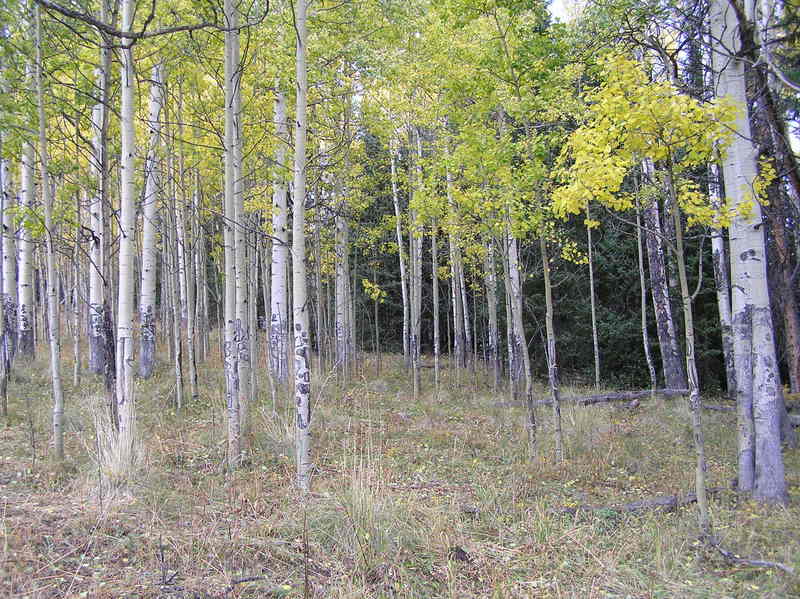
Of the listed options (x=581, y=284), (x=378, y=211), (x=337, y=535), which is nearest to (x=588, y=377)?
(x=581, y=284)

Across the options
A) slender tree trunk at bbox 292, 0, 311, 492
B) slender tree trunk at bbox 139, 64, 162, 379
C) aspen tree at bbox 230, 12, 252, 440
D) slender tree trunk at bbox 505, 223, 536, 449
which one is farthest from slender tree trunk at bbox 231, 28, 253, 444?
slender tree trunk at bbox 505, 223, 536, 449

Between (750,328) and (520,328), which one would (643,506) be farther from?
(520,328)

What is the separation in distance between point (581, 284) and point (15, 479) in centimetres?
1551

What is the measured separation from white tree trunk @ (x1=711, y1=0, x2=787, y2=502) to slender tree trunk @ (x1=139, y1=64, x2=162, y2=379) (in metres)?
7.18

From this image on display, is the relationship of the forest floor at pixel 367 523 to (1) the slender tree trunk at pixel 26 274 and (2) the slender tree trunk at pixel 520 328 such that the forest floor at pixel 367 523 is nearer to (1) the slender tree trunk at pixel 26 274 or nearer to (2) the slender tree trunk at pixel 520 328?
(2) the slender tree trunk at pixel 520 328

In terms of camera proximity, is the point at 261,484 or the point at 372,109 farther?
the point at 372,109

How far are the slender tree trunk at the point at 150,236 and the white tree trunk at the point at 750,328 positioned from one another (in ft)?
23.6

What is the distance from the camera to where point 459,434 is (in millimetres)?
7680

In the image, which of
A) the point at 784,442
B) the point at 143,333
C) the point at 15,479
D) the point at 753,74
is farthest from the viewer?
the point at 143,333

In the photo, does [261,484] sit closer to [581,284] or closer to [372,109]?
[372,109]

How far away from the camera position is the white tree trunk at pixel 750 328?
504 centimetres

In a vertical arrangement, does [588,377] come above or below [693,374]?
below

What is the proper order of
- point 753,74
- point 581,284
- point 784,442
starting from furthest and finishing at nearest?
point 581,284 < point 753,74 < point 784,442

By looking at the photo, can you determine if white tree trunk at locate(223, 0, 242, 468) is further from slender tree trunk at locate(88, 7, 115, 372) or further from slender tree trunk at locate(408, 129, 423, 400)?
slender tree trunk at locate(408, 129, 423, 400)
